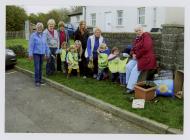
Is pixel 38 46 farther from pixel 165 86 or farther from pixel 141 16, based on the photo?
pixel 141 16

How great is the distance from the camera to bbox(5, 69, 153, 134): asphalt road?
657 centimetres

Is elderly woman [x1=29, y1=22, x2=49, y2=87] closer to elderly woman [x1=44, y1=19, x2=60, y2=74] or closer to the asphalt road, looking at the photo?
elderly woman [x1=44, y1=19, x2=60, y2=74]

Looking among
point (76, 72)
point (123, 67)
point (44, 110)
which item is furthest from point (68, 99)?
point (76, 72)

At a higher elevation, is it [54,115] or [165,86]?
[165,86]

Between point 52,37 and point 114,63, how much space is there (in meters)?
2.01

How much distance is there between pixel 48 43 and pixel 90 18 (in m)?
17.7

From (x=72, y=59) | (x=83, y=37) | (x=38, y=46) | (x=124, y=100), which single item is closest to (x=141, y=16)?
(x=83, y=37)

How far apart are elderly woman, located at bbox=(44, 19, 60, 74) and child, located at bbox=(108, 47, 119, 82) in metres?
1.71

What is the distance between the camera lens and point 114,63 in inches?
378

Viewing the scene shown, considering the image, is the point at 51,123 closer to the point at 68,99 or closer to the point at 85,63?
the point at 68,99

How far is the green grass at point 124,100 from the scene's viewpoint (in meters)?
6.85

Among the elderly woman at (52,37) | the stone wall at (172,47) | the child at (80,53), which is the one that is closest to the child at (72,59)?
the child at (80,53)

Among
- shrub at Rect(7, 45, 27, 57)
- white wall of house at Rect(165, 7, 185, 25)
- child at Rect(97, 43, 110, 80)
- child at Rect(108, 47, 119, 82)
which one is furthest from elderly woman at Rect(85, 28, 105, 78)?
shrub at Rect(7, 45, 27, 57)

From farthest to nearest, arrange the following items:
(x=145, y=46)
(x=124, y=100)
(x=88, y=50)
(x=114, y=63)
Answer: (x=88, y=50)
(x=114, y=63)
(x=145, y=46)
(x=124, y=100)
